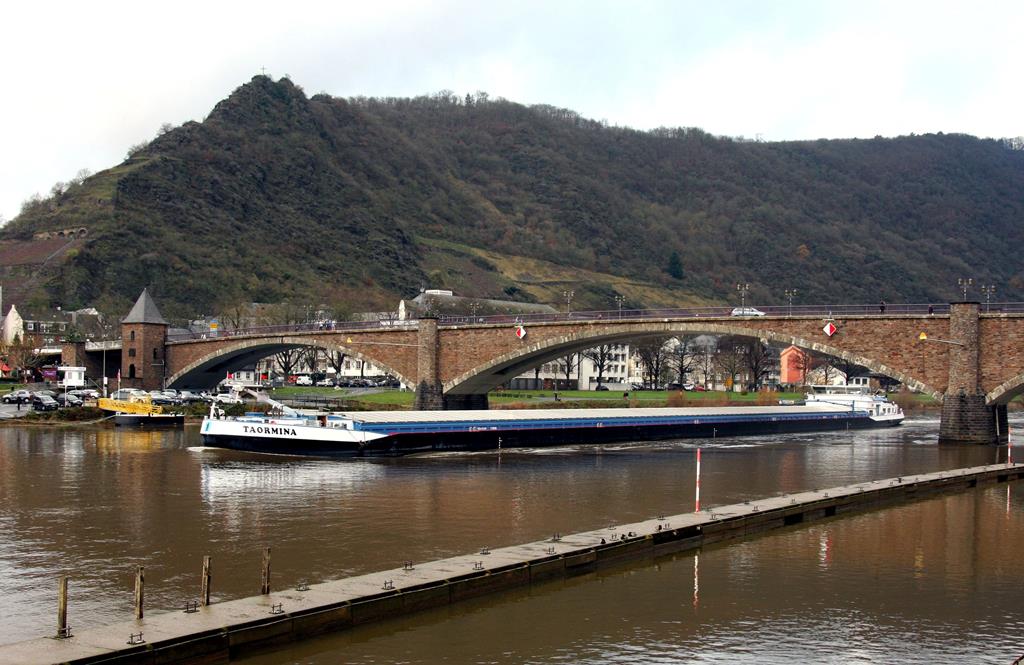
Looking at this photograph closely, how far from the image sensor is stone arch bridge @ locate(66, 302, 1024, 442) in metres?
59.6

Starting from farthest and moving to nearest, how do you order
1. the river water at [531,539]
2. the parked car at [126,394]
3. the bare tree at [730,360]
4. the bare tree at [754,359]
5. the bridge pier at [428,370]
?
the bare tree at [730,360], the bare tree at [754,359], the bridge pier at [428,370], the parked car at [126,394], the river water at [531,539]

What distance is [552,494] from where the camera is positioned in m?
37.9

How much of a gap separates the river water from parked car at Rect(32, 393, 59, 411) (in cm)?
2686

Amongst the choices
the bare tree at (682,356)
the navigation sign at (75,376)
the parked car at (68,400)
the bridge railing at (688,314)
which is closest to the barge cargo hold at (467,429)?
the bridge railing at (688,314)

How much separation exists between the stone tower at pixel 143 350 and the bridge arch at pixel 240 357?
1.63m

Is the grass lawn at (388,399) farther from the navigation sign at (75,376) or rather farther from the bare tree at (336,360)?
the bare tree at (336,360)

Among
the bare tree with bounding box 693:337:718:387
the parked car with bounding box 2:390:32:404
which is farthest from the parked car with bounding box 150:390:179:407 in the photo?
the bare tree with bounding box 693:337:718:387

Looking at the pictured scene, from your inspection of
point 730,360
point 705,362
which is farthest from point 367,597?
point 705,362

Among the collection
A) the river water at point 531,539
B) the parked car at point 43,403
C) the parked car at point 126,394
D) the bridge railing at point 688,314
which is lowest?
the river water at point 531,539

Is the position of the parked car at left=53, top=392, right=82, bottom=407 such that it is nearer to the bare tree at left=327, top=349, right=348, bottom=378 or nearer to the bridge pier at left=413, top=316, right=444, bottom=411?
the bridge pier at left=413, top=316, right=444, bottom=411

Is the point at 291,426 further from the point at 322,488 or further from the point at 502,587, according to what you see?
the point at 502,587

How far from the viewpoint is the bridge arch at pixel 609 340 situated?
62.7m

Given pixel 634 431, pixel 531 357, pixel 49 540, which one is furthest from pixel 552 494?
pixel 531 357

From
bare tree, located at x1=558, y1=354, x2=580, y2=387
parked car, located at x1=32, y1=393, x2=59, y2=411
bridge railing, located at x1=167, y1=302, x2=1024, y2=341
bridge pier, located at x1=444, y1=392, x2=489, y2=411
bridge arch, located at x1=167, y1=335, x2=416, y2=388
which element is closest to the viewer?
bridge railing, located at x1=167, y1=302, x2=1024, y2=341
